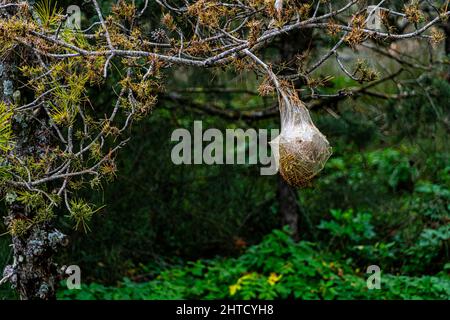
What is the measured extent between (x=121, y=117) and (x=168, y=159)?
77.9 inches

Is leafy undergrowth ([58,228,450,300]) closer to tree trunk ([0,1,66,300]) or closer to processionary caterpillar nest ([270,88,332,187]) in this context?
tree trunk ([0,1,66,300])

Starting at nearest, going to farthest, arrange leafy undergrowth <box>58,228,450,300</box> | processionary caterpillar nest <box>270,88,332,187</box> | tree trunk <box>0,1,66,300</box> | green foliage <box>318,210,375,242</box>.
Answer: processionary caterpillar nest <box>270,88,332,187</box>
tree trunk <box>0,1,66,300</box>
leafy undergrowth <box>58,228,450,300</box>
green foliage <box>318,210,375,242</box>

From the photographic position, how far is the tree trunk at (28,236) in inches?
161

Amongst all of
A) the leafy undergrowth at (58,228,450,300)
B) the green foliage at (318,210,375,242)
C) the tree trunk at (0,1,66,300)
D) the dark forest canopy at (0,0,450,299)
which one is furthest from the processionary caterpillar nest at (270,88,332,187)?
the green foliage at (318,210,375,242)

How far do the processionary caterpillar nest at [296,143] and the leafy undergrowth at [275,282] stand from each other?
10.4 ft

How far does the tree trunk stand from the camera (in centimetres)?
409

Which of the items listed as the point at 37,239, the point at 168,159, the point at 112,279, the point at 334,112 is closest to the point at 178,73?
the point at 168,159

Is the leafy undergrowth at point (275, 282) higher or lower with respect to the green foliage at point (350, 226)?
lower

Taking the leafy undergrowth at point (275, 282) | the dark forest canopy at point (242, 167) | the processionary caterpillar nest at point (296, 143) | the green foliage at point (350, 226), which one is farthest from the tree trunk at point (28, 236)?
the green foliage at point (350, 226)

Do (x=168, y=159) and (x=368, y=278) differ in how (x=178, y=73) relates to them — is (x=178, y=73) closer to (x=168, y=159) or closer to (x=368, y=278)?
(x=168, y=159)

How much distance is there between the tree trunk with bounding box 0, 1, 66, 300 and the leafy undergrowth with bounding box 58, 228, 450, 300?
233cm

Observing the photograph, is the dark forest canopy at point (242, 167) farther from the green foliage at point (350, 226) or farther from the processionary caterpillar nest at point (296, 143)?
the processionary caterpillar nest at point (296, 143)

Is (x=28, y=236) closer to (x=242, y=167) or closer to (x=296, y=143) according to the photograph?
(x=296, y=143)

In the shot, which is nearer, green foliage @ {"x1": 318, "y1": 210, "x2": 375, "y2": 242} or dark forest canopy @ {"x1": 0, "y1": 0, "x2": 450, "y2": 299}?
dark forest canopy @ {"x1": 0, "y1": 0, "x2": 450, "y2": 299}
